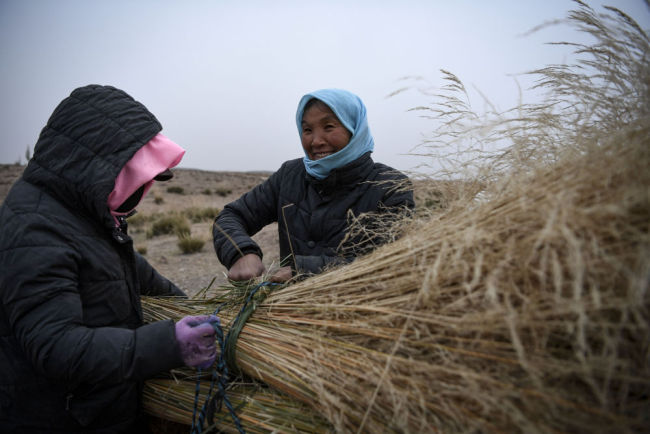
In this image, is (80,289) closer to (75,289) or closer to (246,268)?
(75,289)

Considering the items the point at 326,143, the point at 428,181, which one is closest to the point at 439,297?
the point at 428,181

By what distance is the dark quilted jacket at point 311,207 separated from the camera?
1698 mm

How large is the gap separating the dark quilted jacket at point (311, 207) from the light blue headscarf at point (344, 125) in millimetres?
46

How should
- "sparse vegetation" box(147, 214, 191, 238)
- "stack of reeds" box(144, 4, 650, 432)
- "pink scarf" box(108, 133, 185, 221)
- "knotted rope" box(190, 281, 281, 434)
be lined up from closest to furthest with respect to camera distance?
"stack of reeds" box(144, 4, 650, 432) → "knotted rope" box(190, 281, 281, 434) → "pink scarf" box(108, 133, 185, 221) → "sparse vegetation" box(147, 214, 191, 238)

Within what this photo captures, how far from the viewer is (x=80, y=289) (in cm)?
112

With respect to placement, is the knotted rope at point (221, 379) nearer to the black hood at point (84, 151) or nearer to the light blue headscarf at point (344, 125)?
the black hood at point (84, 151)

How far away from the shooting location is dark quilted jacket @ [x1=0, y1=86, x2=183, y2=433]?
3.25ft

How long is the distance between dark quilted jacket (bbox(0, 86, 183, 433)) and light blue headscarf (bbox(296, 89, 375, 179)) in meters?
0.82

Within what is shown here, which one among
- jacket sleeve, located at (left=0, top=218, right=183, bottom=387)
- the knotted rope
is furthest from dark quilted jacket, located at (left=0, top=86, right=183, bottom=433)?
the knotted rope

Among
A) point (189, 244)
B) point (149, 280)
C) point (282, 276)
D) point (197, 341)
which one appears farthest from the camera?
point (189, 244)

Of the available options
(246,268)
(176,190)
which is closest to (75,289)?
(246,268)

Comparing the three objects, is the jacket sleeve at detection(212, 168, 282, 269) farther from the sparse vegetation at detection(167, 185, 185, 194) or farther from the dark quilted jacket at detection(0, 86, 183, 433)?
the sparse vegetation at detection(167, 185, 185, 194)

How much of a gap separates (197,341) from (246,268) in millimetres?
480

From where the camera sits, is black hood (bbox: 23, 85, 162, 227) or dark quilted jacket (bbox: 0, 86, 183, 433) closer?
dark quilted jacket (bbox: 0, 86, 183, 433)
